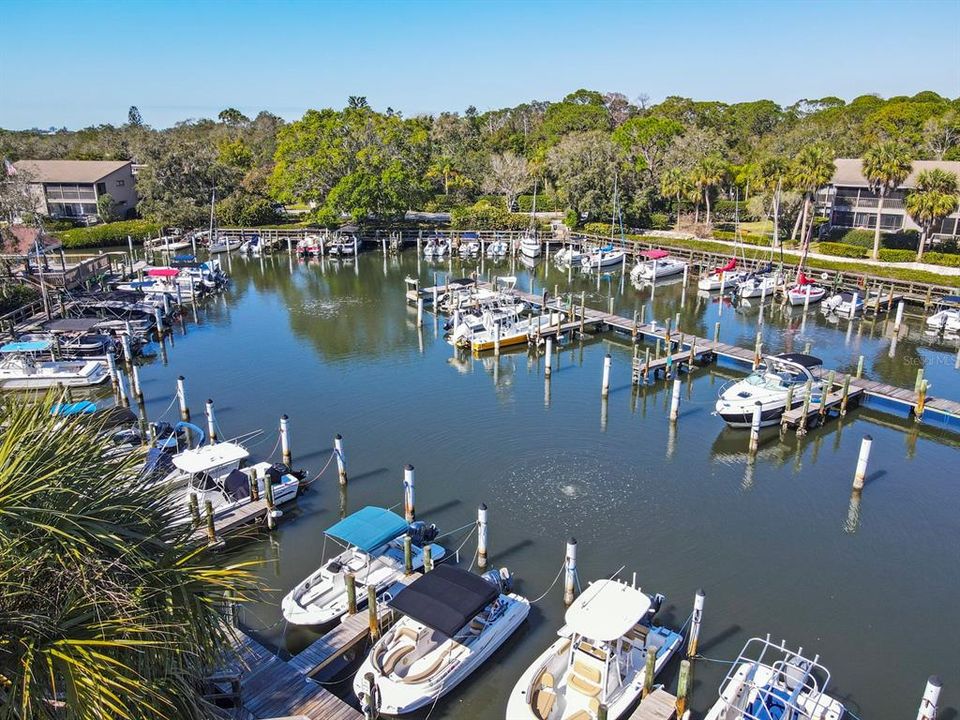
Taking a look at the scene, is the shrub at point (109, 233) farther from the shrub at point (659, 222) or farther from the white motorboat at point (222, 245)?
the shrub at point (659, 222)

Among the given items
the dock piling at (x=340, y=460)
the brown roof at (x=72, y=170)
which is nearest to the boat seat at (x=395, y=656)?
the dock piling at (x=340, y=460)

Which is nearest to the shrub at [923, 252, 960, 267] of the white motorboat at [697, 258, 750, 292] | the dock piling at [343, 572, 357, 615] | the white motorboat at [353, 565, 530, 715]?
the white motorboat at [697, 258, 750, 292]

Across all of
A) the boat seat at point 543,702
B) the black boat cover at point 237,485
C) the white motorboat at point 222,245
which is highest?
the white motorboat at point 222,245

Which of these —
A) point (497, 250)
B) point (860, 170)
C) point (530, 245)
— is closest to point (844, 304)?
point (860, 170)

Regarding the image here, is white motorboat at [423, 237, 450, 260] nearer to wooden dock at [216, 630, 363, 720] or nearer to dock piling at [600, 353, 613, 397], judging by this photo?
dock piling at [600, 353, 613, 397]

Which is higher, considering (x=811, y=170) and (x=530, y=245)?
(x=811, y=170)

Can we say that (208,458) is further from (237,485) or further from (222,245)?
(222,245)

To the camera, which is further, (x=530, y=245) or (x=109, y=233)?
(x=109, y=233)
